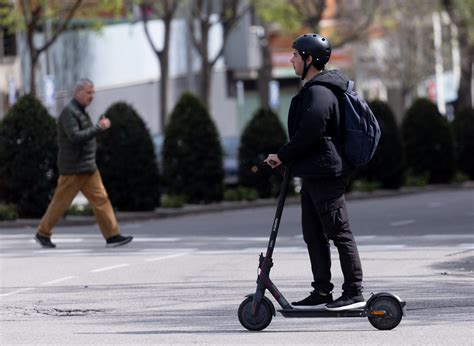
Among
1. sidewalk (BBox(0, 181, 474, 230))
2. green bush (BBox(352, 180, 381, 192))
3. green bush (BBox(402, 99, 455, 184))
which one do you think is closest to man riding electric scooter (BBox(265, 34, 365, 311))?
sidewalk (BBox(0, 181, 474, 230))

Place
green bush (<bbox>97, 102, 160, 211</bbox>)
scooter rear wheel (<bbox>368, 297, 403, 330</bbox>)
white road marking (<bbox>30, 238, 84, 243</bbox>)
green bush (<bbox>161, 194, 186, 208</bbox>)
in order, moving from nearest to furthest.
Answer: scooter rear wheel (<bbox>368, 297, 403, 330</bbox>), white road marking (<bbox>30, 238, 84, 243</bbox>), green bush (<bbox>97, 102, 160, 211</bbox>), green bush (<bbox>161, 194, 186, 208</bbox>)

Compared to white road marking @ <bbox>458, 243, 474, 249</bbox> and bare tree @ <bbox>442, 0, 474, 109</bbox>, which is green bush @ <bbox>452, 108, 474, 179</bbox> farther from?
white road marking @ <bbox>458, 243, 474, 249</bbox>

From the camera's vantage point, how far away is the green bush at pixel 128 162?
26.2 metres

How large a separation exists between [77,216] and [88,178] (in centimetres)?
716

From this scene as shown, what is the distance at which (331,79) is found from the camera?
968 centimetres

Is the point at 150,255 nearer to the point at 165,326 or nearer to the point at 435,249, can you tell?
the point at 435,249

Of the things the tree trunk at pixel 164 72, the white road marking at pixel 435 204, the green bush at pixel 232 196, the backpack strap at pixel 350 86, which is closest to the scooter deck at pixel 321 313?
the backpack strap at pixel 350 86

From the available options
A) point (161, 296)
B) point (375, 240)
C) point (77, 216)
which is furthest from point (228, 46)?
point (161, 296)

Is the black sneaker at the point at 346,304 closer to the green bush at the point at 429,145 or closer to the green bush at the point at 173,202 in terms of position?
the green bush at the point at 173,202

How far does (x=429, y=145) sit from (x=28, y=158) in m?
14.8

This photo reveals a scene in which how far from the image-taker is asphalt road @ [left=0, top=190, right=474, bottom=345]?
9852 mm

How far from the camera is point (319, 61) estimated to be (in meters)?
9.75

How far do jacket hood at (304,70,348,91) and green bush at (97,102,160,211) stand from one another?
16.6 m

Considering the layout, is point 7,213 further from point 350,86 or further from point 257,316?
point 350,86
